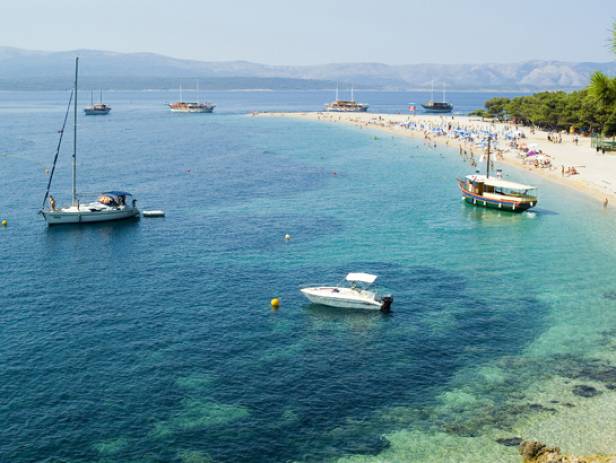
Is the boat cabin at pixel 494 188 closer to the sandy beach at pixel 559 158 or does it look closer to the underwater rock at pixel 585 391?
the sandy beach at pixel 559 158

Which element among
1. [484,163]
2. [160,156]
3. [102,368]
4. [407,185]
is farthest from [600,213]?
[160,156]

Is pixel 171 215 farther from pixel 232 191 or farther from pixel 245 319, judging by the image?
pixel 245 319

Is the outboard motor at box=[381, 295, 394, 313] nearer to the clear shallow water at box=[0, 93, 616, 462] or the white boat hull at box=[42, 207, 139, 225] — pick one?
the clear shallow water at box=[0, 93, 616, 462]

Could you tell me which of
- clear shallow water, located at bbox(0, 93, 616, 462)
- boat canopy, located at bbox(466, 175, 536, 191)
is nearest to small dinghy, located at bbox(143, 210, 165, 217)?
clear shallow water, located at bbox(0, 93, 616, 462)

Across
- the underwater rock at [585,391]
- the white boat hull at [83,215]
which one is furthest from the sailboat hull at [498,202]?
the underwater rock at [585,391]

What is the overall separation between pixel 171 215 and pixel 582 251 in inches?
2177

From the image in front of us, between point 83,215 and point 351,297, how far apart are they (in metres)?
46.4

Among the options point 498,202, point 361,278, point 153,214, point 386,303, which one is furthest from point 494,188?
point 153,214

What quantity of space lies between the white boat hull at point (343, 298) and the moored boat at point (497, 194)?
4748cm

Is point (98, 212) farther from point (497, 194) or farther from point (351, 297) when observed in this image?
point (497, 194)

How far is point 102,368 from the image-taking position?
149 ft

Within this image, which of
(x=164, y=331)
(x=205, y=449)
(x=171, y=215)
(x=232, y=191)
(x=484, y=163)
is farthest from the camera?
(x=484, y=163)

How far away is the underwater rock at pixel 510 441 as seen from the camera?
36716mm

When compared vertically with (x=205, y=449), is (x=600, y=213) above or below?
above
